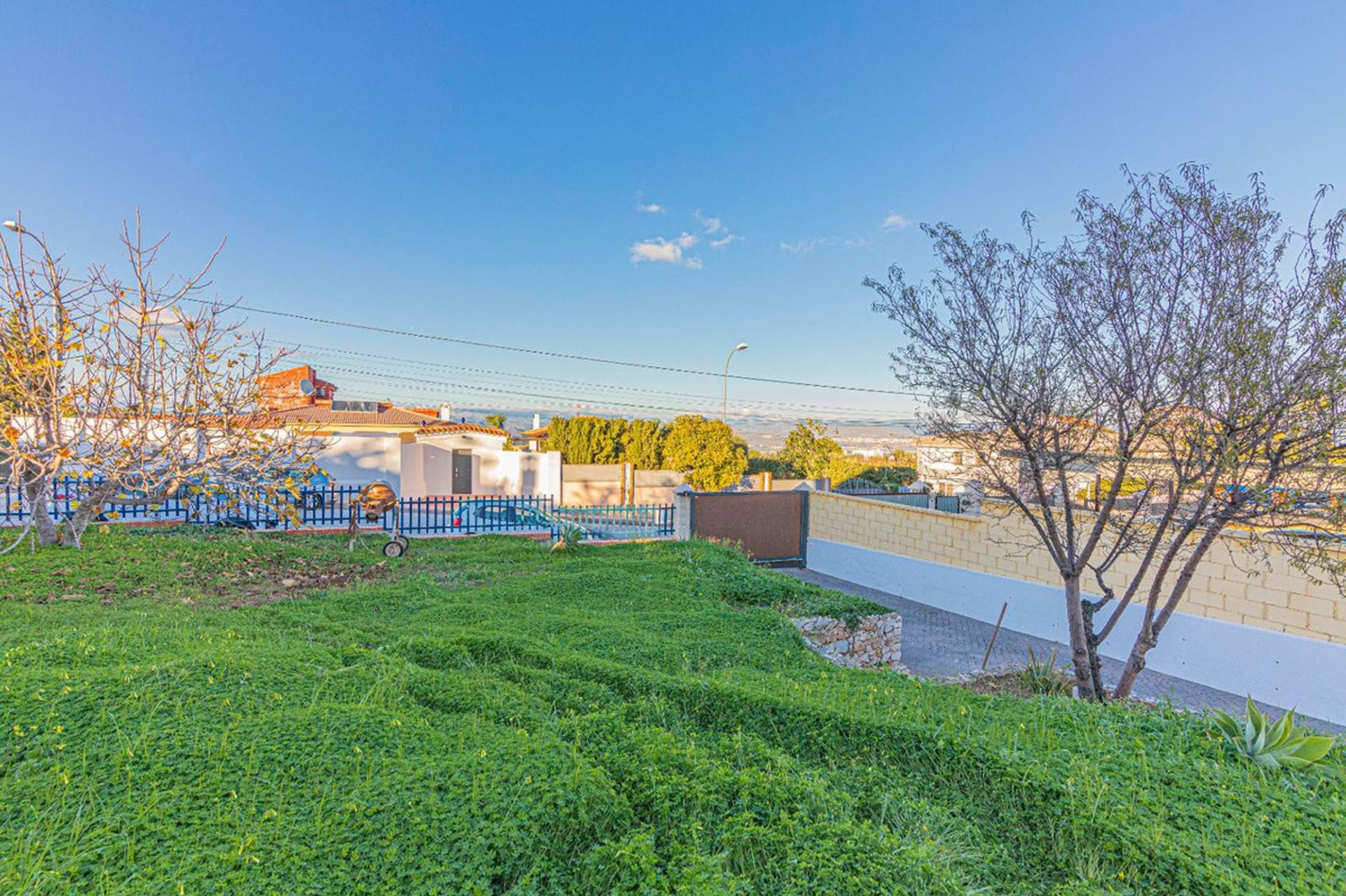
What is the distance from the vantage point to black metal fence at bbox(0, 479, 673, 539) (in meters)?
10.4

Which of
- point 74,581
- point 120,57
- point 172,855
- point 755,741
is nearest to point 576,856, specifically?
point 755,741

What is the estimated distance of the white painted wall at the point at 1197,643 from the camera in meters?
6.54

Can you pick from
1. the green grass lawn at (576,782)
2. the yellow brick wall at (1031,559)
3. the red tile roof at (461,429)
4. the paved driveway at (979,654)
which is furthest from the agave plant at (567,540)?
the red tile roof at (461,429)

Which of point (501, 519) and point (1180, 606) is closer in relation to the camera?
point (1180, 606)

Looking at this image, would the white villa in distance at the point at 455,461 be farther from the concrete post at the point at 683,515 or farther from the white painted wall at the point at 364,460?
the concrete post at the point at 683,515

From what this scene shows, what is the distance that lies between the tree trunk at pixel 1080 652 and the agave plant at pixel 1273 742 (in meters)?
2.24

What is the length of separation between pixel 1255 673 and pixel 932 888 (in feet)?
25.5

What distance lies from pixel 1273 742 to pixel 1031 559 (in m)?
6.81

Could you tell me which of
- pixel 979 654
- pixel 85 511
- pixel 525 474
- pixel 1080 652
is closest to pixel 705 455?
pixel 525 474

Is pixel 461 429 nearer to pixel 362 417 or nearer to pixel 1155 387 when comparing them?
pixel 362 417

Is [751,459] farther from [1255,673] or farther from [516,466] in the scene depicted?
[1255,673]

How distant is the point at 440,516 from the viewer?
12.8m

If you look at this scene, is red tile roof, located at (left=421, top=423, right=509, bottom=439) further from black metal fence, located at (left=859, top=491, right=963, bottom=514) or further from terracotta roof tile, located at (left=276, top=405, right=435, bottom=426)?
black metal fence, located at (left=859, top=491, right=963, bottom=514)

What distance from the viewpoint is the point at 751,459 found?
116 ft
